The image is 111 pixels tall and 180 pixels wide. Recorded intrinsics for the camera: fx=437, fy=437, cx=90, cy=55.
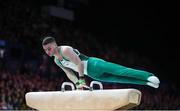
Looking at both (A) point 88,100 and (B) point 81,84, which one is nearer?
(A) point 88,100

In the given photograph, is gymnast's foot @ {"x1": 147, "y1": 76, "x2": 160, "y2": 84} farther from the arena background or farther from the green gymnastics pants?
the arena background

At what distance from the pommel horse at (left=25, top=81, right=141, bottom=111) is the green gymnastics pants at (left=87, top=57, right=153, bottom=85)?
28 centimetres

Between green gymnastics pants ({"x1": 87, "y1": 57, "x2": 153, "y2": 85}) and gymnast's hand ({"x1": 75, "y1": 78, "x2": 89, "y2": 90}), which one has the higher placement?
green gymnastics pants ({"x1": 87, "y1": 57, "x2": 153, "y2": 85})

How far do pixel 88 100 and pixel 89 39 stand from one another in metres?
12.1

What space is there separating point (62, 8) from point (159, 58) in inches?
184

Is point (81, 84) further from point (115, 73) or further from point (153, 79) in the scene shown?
point (153, 79)

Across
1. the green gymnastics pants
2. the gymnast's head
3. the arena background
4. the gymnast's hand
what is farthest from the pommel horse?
the arena background

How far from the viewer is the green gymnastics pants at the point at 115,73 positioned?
5.43 meters

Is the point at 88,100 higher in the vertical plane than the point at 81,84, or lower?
lower

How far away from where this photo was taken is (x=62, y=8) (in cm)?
1742

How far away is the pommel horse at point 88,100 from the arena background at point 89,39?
4.90 metres

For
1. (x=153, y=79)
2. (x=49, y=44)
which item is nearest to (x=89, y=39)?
(x=49, y=44)

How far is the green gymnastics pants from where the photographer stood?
5.43 m

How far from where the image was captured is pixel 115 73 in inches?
220
